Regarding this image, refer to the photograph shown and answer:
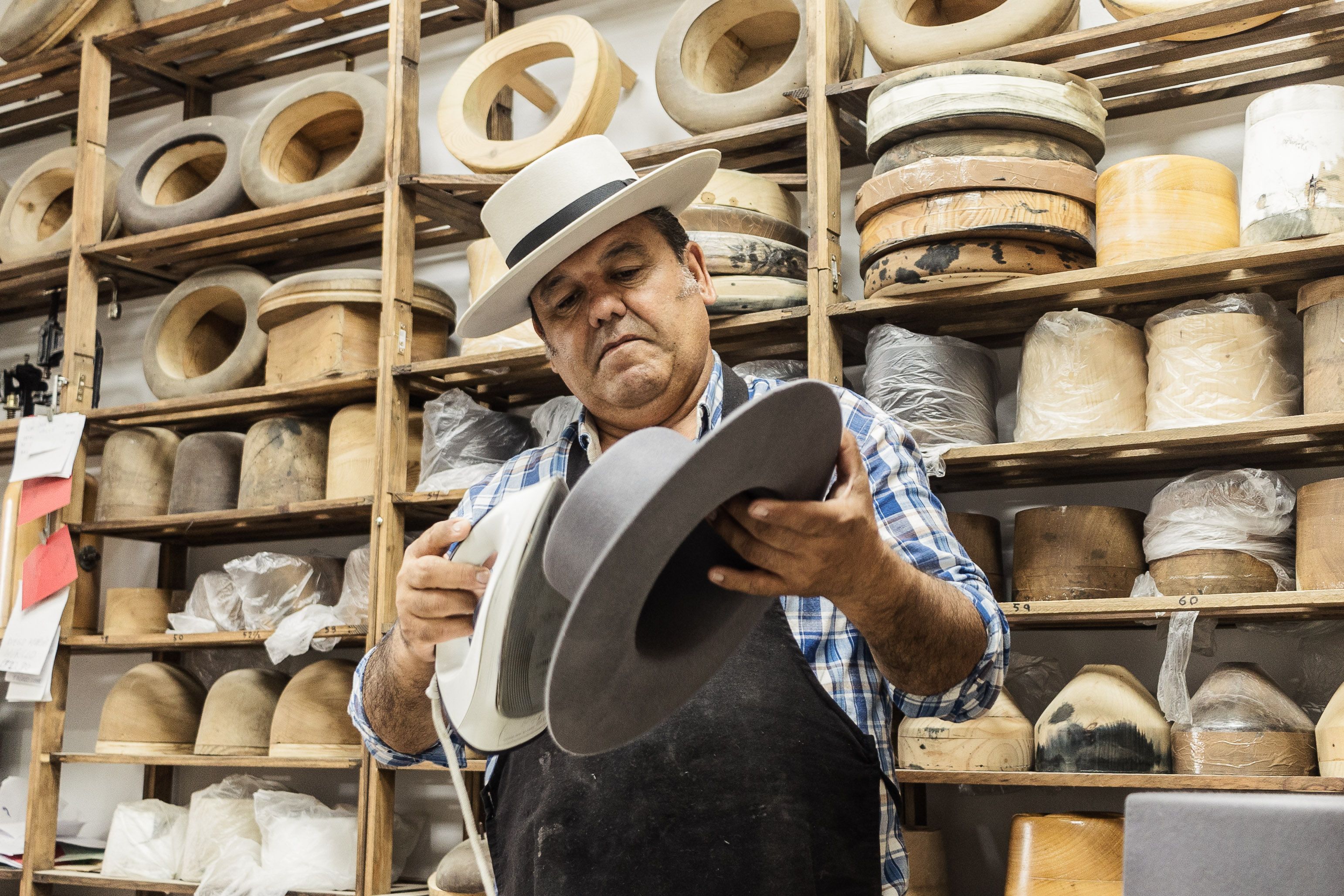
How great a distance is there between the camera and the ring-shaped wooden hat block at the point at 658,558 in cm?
83

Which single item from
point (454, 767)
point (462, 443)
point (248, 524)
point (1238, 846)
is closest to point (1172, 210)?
point (462, 443)

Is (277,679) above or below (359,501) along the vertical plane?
below

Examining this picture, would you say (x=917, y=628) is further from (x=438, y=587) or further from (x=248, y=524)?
(x=248, y=524)

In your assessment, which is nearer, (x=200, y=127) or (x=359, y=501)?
(x=359, y=501)

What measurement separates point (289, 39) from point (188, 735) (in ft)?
6.71

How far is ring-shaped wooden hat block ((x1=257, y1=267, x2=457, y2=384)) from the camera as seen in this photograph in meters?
3.06

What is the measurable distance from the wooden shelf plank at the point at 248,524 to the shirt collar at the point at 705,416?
4.56 ft

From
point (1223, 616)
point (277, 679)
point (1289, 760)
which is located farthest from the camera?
point (277, 679)

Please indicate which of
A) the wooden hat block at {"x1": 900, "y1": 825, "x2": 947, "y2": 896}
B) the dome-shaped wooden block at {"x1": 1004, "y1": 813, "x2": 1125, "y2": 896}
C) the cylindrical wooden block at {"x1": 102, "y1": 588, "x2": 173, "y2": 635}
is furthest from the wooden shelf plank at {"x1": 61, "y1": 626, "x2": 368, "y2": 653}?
the dome-shaped wooden block at {"x1": 1004, "y1": 813, "x2": 1125, "y2": 896}

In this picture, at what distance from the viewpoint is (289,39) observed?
3684 mm

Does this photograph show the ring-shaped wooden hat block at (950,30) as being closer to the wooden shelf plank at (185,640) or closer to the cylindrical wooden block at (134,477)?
the wooden shelf plank at (185,640)

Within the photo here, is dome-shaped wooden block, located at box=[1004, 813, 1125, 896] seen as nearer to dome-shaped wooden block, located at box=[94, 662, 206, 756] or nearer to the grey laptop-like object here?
the grey laptop-like object

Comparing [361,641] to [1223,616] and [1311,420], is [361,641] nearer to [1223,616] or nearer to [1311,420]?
[1223,616]

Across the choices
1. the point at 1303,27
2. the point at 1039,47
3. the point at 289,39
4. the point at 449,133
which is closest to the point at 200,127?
the point at 289,39
